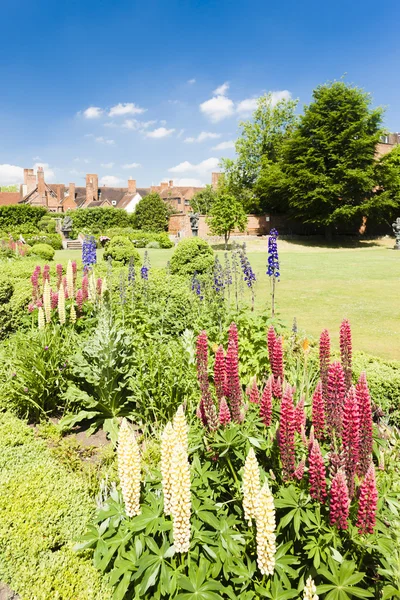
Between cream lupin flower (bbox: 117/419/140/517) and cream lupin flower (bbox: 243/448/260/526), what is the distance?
55cm

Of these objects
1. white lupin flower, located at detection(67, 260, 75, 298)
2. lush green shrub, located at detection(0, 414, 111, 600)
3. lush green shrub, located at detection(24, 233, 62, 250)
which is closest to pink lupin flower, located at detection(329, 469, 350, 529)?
lush green shrub, located at detection(0, 414, 111, 600)

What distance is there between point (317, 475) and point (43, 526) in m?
2.00

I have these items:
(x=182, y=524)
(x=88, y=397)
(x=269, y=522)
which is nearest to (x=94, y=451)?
(x=88, y=397)

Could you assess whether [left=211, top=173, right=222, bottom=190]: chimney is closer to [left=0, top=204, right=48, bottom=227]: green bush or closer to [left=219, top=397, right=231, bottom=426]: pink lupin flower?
[left=0, top=204, right=48, bottom=227]: green bush

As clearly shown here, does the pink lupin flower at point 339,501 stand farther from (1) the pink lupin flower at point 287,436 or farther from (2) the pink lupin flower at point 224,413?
(2) the pink lupin flower at point 224,413

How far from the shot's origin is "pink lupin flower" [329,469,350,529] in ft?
5.83

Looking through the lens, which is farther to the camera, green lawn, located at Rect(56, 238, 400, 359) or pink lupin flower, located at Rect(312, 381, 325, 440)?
green lawn, located at Rect(56, 238, 400, 359)

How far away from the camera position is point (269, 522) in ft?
5.35

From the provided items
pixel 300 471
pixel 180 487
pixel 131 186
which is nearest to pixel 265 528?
pixel 180 487

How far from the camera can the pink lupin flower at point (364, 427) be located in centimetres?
210

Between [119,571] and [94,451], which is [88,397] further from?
[119,571]

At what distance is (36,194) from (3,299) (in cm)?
6502

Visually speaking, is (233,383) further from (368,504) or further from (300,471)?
(368,504)

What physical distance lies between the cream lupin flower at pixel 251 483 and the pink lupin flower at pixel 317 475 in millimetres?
339
